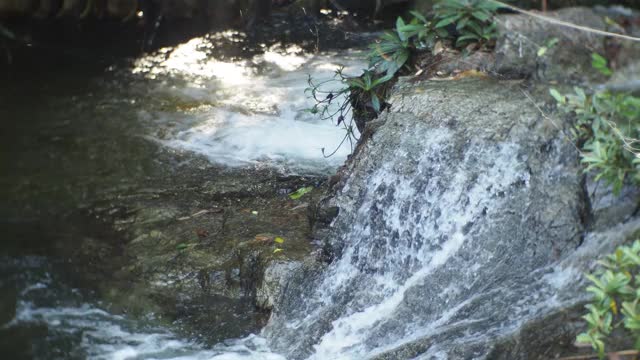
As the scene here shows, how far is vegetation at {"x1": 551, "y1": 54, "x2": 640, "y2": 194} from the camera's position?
4062mm

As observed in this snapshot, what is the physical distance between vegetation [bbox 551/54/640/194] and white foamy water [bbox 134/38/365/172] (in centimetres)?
261

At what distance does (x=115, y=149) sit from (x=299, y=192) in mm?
2132

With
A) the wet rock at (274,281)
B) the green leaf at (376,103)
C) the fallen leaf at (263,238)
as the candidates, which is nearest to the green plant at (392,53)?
the green leaf at (376,103)

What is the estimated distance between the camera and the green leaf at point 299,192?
19.5 ft

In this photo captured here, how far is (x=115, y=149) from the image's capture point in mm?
6977

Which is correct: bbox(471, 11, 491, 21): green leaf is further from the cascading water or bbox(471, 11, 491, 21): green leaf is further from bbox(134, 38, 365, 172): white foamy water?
bbox(134, 38, 365, 172): white foamy water

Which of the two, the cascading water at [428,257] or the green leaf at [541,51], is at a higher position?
the green leaf at [541,51]

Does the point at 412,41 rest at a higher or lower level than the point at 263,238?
higher

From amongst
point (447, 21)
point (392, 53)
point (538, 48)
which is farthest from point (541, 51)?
point (392, 53)

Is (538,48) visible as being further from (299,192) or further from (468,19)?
(299,192)

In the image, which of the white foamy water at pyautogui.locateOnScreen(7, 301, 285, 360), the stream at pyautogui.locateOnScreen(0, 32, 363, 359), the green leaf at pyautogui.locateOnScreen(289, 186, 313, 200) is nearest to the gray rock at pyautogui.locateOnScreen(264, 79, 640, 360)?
the white foamy water at pyautogui.locateOnScreen(7, 301, 285, 360)

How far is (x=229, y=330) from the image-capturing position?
4625 mm

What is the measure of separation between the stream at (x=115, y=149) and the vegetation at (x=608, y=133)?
2309 millimetres

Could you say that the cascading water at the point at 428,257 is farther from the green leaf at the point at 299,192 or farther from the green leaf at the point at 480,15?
the green leaf at the point at 299,192
